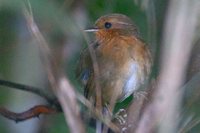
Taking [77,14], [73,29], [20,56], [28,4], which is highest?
[28,4]

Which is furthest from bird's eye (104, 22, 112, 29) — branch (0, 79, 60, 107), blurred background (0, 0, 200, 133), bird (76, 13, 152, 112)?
branch (0, 79, 60, 107)

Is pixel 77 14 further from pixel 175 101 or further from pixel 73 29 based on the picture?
pixel 175 101

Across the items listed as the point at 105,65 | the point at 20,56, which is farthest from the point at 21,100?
the point at 105,65

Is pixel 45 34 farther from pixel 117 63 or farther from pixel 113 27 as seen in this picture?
pixel 113 27

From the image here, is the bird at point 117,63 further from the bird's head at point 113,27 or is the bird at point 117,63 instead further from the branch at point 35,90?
the branch at point 35,90

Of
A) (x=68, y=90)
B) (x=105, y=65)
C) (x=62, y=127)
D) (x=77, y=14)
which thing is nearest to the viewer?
(x=68, y=90)

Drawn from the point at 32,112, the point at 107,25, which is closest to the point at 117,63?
the point at 107,25

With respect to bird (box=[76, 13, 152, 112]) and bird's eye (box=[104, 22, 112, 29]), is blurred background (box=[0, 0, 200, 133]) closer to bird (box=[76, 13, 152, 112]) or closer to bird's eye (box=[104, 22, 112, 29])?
bird (box=[76, 13, 152, 112])
